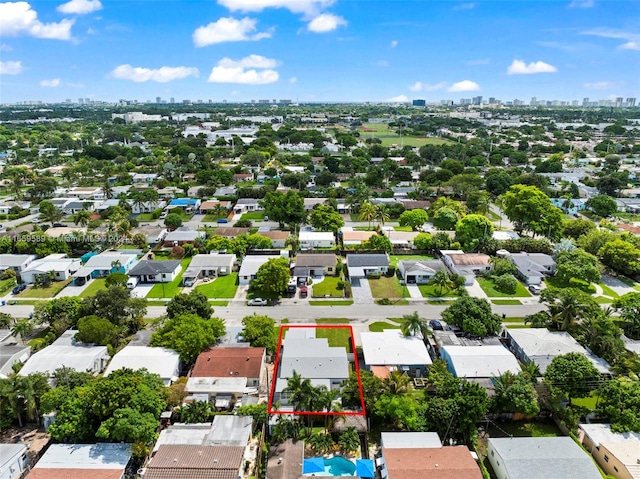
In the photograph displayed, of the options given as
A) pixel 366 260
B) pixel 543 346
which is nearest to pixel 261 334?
pixel 366 260

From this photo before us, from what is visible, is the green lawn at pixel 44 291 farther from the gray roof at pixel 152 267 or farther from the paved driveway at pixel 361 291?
the paved driveway at pixel 361 291

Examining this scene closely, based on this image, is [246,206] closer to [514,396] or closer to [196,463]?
[196,463]

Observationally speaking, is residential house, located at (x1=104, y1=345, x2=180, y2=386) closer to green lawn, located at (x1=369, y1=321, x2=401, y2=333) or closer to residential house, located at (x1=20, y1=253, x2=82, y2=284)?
green lawn, located at (x1=369, y1=321, x2=401, y2=333)

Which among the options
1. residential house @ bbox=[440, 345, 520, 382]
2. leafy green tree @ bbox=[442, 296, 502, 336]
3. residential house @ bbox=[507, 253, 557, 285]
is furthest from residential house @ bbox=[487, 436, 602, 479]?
residential house @ bbox=[507, 253, 557, 285]

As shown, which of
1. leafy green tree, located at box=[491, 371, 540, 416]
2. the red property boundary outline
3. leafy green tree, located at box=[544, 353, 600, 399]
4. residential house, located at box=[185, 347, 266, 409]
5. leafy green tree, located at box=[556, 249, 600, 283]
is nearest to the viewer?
the red property boundary outline

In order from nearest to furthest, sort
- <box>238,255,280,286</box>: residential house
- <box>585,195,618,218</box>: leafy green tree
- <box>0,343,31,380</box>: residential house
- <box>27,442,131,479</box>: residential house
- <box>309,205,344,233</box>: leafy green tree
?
<box>27,442,131,479</box>: residential house → <box>0,343,31,380</box>: residential house → <box>238,255,280,286</box>: residential house → <box>309,205,344,233</box>: leafy green tree → <box>585,195,618,218</box>: leafy green tree

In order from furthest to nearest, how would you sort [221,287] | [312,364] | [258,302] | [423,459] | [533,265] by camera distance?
1. [533,265]
2. [221,287]
3. [258,302]
4. [312,364]
5. [423,459]
